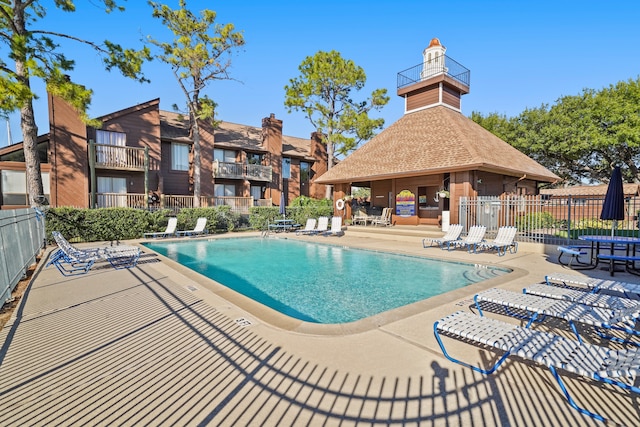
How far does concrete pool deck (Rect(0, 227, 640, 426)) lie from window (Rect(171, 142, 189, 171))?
20.2 m

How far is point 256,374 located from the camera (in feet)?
9.94

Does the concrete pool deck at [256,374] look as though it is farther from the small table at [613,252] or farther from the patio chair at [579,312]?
the small table at [613,252]

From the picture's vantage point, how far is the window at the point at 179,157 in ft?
77.5

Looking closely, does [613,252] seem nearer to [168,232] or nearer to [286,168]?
[168,232]

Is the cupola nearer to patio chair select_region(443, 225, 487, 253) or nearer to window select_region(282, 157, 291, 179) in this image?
patio chair select_region(443, 225, 487, 253)

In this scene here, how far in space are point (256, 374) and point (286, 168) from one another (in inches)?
1070

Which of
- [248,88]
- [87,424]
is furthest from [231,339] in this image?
[248,88]

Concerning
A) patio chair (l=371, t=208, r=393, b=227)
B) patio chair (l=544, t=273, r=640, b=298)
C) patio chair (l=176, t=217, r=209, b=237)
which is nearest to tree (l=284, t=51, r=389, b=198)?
patio chair (l=371, t=208, r=393, b=227)

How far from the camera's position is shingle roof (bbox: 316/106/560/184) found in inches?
569

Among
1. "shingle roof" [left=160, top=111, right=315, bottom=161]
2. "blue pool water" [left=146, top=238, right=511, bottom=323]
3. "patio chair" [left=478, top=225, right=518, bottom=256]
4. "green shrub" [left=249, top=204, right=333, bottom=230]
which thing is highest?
"shingle roof" [left=160, top=111, right=315, bottom=161]

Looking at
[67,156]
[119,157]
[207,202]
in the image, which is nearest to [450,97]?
[207,202]

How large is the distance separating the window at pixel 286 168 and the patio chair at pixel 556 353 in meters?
26.6

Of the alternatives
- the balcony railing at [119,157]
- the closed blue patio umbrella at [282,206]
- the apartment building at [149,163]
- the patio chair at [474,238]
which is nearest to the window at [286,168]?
the apartment building at [149,163]

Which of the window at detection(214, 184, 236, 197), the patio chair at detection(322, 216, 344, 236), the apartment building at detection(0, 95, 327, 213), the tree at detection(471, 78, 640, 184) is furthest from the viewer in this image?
the tree at detection(471, 78, 640, 184)
